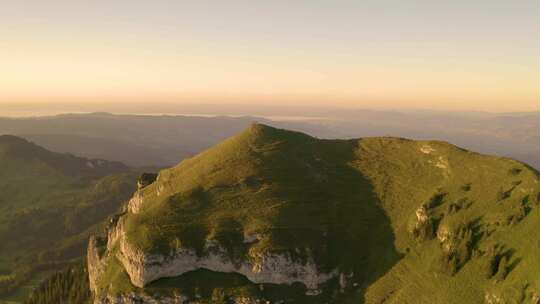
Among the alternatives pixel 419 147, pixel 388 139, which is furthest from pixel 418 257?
pixel 388 139

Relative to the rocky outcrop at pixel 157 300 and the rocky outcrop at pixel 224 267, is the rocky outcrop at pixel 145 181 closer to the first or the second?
the rocky outcrop at pixel 224 267

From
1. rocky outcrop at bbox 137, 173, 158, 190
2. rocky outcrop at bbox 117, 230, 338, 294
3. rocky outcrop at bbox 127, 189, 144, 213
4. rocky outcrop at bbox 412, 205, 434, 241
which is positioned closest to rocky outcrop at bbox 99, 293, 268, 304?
rocky outcrop at bbox 117, 230, 338, 294

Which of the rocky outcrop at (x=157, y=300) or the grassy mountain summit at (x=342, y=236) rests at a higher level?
the grassy mountain summit at (x=342, y=236)

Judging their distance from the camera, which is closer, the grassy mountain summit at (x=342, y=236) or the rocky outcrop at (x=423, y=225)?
the grassy mountain summit at (x=342, y=236)

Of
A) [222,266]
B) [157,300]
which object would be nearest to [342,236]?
[222,266]

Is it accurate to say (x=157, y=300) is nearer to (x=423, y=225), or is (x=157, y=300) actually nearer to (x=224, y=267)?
(x=224, y=267)

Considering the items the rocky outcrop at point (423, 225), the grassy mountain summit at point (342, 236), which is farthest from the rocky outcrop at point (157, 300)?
the rocky outcrop at point (423, 225)

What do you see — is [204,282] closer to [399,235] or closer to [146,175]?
[399,235]

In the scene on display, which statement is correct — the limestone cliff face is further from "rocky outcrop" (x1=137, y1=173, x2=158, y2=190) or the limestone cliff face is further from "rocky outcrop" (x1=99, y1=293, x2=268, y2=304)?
"rocky outcrop" (x1=137, y1=173, x2=158, y2=190)
